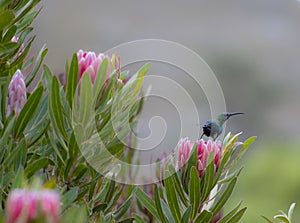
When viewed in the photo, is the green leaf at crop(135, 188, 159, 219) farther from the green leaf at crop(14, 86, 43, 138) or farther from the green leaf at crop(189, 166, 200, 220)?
the green leaf at crop(14, 86, 43, 138)

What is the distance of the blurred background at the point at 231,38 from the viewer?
688cm

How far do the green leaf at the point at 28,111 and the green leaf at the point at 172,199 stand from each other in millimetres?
222

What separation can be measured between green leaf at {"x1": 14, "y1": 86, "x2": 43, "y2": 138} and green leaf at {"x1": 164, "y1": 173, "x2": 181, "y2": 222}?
22 cm

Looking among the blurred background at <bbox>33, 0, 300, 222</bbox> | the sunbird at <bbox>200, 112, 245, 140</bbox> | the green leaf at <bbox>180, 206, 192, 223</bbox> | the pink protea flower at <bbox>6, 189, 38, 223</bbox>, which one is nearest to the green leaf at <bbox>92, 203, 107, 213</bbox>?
the green leaf at <bbox>180, 206, 192, 223</bbox>

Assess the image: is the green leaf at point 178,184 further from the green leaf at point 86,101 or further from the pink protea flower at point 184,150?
the green leaf at point 86,101

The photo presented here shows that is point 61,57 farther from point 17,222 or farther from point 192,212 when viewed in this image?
point 17,222

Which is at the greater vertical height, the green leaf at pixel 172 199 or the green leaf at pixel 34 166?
the green leaf at pixel 34 166

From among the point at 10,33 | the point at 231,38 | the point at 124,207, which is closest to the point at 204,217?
the point at 124,207

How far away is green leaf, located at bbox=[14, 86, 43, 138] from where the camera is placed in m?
0.78

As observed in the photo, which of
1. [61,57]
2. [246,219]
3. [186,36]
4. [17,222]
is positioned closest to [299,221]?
[246,219]

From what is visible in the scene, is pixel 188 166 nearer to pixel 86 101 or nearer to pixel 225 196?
pixel 225 196

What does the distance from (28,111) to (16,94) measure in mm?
37

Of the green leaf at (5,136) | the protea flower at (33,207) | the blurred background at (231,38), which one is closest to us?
the protea flower at (33,207)

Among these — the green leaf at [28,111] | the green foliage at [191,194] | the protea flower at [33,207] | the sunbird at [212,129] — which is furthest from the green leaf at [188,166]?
the protea flower at [33,207]
